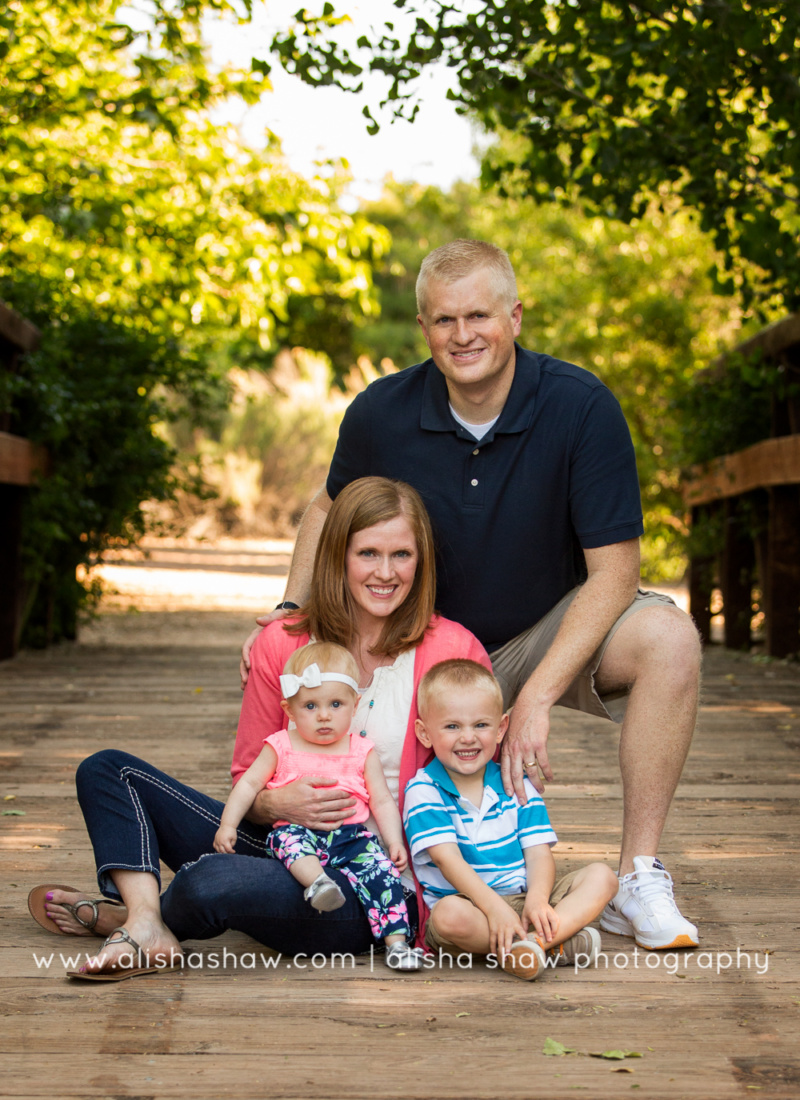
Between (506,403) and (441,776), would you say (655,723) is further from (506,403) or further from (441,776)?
(506,403)

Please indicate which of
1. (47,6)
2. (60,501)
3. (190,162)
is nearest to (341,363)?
(190,162)

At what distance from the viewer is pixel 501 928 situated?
2.31m

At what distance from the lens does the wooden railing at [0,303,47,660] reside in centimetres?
647

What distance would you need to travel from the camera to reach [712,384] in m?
7.58

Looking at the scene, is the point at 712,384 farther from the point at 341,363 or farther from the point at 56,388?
the point at 341,363

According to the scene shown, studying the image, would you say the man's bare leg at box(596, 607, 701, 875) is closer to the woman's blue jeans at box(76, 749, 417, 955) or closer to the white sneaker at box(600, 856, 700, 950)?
the white sneaker at box(600, 856, 700, 950)

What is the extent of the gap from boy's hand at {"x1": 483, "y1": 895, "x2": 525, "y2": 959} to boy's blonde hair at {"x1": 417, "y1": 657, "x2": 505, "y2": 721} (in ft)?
1.35

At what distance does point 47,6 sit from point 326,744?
741 cm

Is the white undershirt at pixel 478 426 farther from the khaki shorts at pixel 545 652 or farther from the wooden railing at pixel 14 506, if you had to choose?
the wooden railing at pixel 14 506

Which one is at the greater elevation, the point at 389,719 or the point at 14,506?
the point at 14,506

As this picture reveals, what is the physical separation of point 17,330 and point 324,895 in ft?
15.6

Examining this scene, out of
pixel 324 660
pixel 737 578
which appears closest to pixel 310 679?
pixel 324 660

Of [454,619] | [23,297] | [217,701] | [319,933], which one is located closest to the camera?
[319,933]

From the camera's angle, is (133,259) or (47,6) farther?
(133,259)
